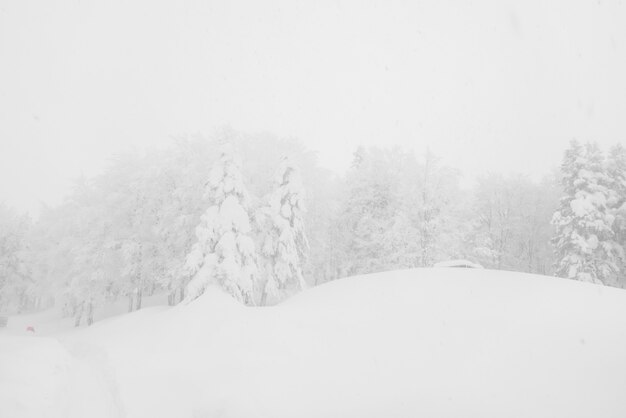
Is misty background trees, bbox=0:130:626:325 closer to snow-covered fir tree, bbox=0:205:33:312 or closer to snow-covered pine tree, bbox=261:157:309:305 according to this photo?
snow-covered pine tree, bbox=261:157:309:305

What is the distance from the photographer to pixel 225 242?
2056 centimetres

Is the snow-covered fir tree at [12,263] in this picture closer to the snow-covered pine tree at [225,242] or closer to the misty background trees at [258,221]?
the misty background trees at [258,221]

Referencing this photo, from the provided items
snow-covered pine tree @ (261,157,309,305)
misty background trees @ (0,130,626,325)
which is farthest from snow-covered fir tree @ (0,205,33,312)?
snow-covered pine tree @ (261,157,309,305)

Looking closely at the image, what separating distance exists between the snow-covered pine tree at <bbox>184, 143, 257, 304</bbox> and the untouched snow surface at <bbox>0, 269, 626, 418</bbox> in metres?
3.60

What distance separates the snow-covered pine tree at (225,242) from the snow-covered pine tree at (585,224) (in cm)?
2269

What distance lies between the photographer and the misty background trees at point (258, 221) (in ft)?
72.4

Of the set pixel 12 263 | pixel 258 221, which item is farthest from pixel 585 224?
pixel 12 263

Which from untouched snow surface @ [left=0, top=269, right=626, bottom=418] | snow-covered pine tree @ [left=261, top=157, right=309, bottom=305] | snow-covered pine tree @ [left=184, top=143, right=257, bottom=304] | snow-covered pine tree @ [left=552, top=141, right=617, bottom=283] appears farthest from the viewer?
snow-covered pine tree @ [left=552, top=141, right=617, bottom=283]

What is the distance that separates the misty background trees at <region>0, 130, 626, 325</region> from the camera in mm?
22078

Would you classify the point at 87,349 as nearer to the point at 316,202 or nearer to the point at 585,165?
the point at 316,202

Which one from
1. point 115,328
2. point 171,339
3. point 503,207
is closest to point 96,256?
point 115,328

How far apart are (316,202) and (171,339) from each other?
23.3 metres

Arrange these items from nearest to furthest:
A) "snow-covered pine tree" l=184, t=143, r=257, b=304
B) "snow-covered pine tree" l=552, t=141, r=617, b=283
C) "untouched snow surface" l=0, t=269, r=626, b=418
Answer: "untouched snow surface" l=0, t=269, r=626, b=418
"snow-covered pine tree" l=184, t=143, r=257, b=304
"snow-covered pine tree" l=552, t=141, r=617, b=283

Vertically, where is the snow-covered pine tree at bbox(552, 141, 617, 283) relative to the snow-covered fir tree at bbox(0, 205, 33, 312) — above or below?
above
